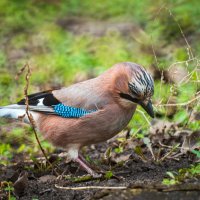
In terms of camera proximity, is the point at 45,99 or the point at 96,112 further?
the point at 45,99

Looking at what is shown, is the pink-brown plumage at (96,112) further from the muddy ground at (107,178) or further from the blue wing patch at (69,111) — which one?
the muddy ground at (107,178)

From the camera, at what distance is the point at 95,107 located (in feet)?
19.5

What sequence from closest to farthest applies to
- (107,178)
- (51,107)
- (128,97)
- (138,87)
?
(107,178)
(138,87)
(128,97)
(51,107)

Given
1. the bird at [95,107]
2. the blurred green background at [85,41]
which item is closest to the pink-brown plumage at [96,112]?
the bird at [95,107]

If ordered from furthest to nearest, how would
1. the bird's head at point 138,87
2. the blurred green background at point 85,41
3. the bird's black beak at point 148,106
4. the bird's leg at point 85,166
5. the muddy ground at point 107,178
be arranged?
1. the blurred green background at point 85,41
2. the bird's black beak at point 148,106
3. the bird's head at point 138,87
4. the bird's leg at point 85,166
5. the muddy ground at point 107,178

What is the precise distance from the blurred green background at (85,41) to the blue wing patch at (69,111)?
1.13 meters

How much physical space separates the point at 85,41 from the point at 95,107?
16.5 feet

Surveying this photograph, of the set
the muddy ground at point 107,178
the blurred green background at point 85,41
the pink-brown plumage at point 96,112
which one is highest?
the blurred green background at point 85,41

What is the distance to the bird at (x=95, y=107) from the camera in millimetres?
5742

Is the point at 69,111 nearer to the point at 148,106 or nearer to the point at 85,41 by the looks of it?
the point at 148,106

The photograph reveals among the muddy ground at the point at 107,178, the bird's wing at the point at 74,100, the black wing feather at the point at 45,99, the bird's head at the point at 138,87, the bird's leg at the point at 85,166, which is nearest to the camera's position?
the muddy ground at the point at 107,178

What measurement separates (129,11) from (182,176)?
7.62 metres

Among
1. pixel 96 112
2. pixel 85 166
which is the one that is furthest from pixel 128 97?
pixel 85 166

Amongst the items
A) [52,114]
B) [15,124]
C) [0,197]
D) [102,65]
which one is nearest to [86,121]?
[52,114]
